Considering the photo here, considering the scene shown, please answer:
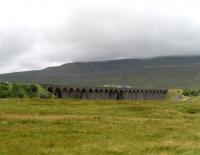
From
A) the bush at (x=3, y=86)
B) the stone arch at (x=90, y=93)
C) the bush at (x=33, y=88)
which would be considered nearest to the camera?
the bush at (x=3, y=86)

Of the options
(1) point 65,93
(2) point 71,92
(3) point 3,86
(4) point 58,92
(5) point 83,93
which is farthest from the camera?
(5) point 83,93

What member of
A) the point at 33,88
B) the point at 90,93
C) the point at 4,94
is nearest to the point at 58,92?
the point at 33,88

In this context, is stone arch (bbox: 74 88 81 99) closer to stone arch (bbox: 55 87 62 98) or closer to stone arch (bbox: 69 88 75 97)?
stone arch (bbox: 69 88 75 97)

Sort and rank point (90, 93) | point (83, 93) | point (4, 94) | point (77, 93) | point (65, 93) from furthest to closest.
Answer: point (90, 93) < point (83, 93) < point (77, 93) < point (65, 93) < point (4, 94)

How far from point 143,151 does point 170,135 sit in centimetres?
1013

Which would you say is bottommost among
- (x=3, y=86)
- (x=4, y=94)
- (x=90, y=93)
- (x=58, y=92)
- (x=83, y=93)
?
(x=90, y=93)

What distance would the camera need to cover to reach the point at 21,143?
31.6 m

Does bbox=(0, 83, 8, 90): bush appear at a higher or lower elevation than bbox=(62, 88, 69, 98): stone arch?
higher

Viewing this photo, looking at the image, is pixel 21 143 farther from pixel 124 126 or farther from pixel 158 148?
pixel 124 126

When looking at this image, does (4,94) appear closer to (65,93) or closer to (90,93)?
(65,93)

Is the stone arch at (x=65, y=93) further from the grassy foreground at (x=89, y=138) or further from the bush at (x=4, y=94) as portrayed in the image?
the grassy foreground at (x=89, y=138)

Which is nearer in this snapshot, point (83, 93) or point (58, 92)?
point (58, 92)

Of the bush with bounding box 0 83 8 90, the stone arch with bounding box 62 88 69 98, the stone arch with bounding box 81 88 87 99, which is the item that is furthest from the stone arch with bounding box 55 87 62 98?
the bush with bounding box 0 83 8 90

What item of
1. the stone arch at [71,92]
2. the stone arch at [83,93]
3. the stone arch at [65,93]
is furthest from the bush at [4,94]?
the stone arch at [83,93]
